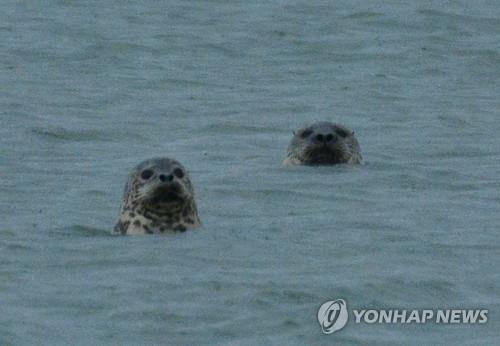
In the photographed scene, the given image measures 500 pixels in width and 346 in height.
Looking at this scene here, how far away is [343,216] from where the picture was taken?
1886 cm

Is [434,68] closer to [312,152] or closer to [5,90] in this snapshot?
[5,90]

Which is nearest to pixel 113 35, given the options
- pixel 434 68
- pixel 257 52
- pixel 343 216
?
pixel 257 52

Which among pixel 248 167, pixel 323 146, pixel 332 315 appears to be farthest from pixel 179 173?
pixel 248 167

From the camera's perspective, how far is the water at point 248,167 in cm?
1477

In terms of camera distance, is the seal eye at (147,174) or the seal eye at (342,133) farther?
the seal eye at (342,133)

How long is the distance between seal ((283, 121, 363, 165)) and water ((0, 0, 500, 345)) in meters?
0.21

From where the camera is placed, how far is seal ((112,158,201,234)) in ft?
58.3

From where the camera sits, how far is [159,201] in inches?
703

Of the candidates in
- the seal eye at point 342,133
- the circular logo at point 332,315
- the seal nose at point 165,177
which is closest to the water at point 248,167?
the circular logo at point 332,315

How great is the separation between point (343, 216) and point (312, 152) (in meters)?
3.28

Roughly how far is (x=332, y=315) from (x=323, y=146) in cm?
760

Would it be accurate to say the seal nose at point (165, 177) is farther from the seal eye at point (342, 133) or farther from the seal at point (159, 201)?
the seal eye at point (342, 133)

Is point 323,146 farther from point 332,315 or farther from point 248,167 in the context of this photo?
point 332,315

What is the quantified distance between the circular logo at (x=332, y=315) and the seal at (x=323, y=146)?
23.5 feet
